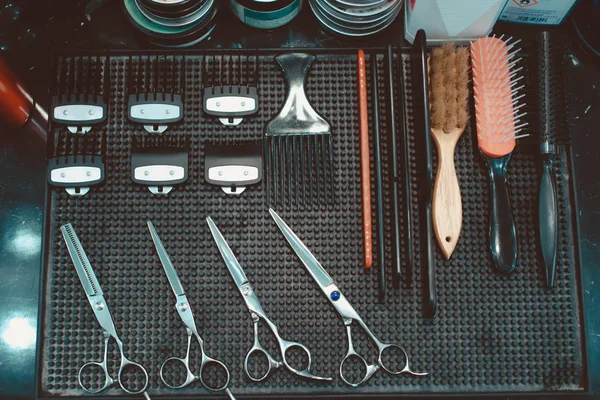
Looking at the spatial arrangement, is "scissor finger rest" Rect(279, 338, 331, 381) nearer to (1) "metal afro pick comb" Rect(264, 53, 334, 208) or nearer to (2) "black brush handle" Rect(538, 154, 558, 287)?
(1) "metal afro pick comb" Rect(264, 53, 334, 208)

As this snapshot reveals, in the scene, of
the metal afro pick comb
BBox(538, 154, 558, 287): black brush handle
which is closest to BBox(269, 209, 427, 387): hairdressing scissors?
the metal afro pick comb

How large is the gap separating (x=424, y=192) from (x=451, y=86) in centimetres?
23

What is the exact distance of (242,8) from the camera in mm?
1102

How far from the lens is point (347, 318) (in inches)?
41.6

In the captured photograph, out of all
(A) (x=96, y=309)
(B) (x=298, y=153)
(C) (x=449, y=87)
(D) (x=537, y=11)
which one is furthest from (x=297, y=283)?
(D) (x=537, y=11)

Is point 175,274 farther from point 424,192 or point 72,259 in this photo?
point 424,192

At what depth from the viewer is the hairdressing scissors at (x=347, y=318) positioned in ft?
3.43

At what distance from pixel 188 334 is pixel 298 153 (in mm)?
429

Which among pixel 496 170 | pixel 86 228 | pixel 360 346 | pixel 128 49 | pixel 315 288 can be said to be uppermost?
pixel 128 49

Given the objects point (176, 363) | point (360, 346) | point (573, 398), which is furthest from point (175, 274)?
point (573, 398)

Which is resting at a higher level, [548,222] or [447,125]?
[447,125]

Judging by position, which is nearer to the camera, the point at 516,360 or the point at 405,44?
the point at 516,360

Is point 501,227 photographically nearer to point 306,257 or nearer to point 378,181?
point 378,181

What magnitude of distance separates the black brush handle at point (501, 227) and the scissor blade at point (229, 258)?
51cm
